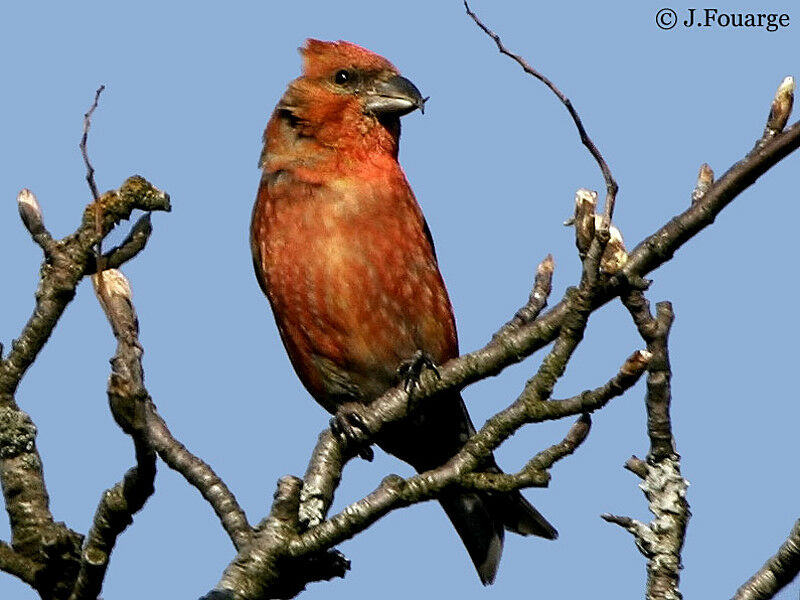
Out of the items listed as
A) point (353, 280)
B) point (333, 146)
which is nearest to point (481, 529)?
point (353, 280)

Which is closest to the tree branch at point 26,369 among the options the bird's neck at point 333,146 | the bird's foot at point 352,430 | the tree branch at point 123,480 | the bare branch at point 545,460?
the tree branch at point 123,480

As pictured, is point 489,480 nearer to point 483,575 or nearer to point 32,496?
point 32,496

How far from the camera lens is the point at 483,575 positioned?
6125 mm

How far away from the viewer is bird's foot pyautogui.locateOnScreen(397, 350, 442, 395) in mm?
4758

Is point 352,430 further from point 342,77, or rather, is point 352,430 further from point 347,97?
point 342,77

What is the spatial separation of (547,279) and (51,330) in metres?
2.13

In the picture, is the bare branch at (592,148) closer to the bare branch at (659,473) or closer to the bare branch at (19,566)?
the bare branch at (659,473)

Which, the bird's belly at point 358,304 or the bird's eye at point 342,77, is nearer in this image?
the bird's belly at point 358,304

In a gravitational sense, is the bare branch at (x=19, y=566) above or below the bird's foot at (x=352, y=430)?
below

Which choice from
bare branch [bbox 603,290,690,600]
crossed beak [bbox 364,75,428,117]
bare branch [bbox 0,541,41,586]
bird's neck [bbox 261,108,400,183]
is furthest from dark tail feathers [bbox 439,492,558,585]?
bare branch [bbox 0,541,41,586]

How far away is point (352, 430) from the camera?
15.7 feet

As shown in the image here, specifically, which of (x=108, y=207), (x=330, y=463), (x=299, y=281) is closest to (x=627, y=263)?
(x=330, y=463)

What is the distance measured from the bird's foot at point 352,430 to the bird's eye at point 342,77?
2.07 metres

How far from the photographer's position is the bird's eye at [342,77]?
249 inches
